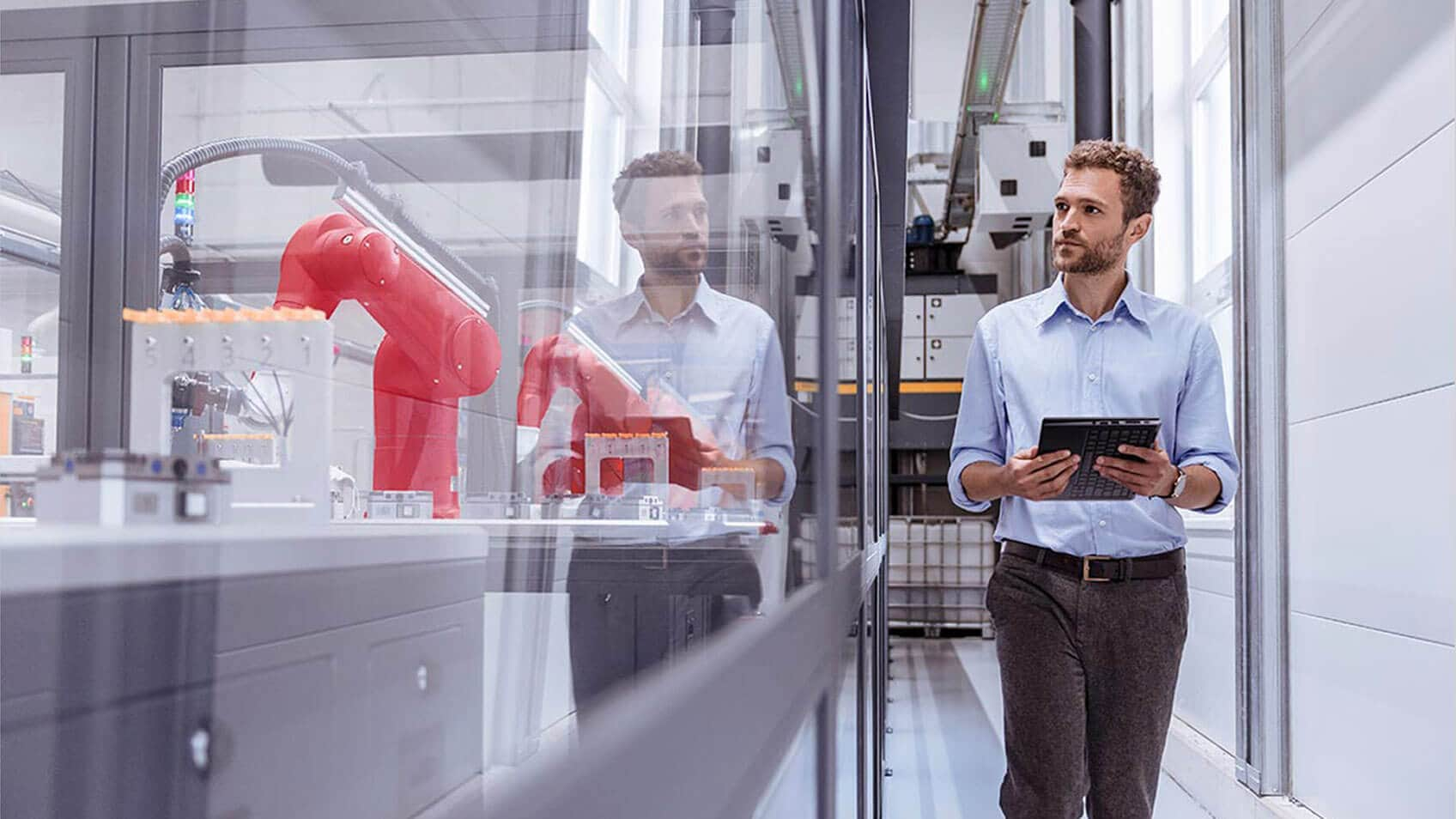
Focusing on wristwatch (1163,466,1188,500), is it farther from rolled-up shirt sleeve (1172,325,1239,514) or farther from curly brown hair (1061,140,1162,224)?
curly brown hair (1061,140,1162,224)

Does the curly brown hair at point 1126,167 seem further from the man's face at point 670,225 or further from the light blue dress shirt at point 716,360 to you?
the man's face at point 670,225

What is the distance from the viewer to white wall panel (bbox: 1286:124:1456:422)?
2.26 metres

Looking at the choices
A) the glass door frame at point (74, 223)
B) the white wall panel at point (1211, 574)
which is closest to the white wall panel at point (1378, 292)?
the white wall panel at point (1211, 574)

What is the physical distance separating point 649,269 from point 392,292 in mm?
200

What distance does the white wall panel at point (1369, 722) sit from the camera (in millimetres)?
2283

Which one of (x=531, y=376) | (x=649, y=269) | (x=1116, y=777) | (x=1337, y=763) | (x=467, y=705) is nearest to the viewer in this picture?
(x=467, y=705)

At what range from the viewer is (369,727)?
24 centimetres

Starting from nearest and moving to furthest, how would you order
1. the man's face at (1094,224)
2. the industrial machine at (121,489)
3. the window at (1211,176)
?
the industrial machine at (121,489)
the man's face at (1094,224)
the window at (1211,176)

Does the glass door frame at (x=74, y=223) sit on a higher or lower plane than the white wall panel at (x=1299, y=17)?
lower

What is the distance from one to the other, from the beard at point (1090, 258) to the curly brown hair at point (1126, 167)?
6 cm

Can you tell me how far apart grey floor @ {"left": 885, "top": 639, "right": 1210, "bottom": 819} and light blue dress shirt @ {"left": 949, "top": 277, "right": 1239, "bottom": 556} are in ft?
5.37

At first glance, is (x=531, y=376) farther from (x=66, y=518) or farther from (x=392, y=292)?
(x=66, y=518)

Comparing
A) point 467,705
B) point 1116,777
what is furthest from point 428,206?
point 1116,777

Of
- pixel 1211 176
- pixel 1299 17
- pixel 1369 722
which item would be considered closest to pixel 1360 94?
pixel 1299 17
